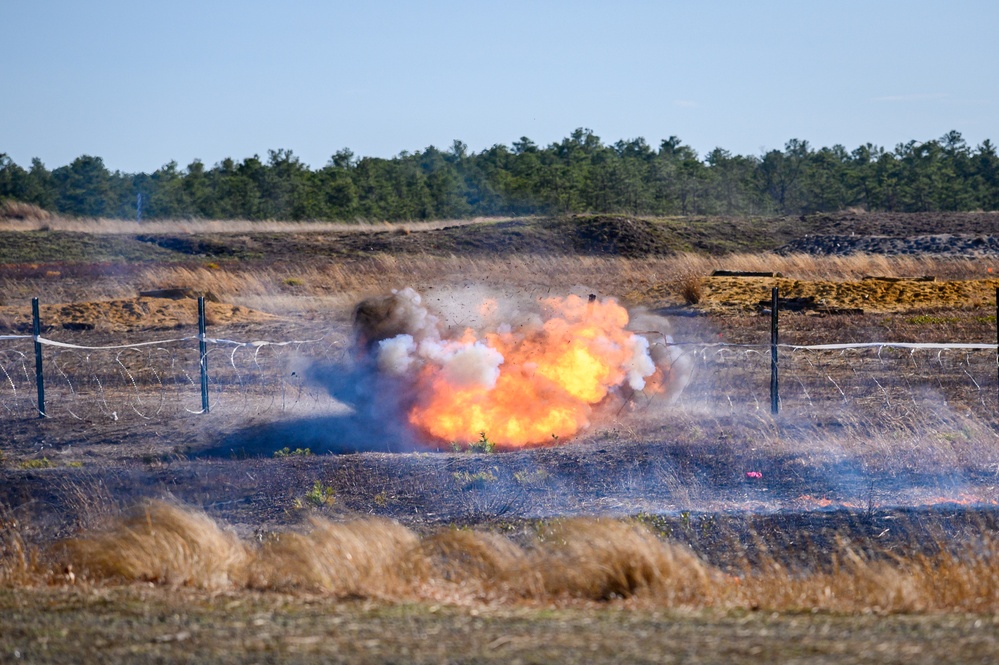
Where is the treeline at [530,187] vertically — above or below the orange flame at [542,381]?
above

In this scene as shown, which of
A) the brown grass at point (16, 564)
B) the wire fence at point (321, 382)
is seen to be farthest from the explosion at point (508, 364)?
the brown grass at point (16, 564)

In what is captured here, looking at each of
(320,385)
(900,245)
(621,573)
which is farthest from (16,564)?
(900,245)

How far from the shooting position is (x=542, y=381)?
47.5 feet

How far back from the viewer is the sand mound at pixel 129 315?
27.2 meters

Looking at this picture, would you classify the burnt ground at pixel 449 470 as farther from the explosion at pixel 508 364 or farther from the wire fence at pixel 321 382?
the explosion at pixel 508 364

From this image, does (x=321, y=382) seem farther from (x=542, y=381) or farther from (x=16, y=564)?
(x=16, y=564)

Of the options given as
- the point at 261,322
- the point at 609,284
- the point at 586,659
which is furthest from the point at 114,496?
the point at 609,284

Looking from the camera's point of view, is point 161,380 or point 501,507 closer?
point 501,507

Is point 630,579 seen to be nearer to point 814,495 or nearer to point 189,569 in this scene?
point 189,569

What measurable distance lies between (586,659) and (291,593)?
87.9 inches

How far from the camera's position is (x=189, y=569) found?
23.1 ft

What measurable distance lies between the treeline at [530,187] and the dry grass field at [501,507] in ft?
158

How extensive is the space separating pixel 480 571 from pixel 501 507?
373 centimetres

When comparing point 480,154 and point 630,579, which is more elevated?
point 480,154
